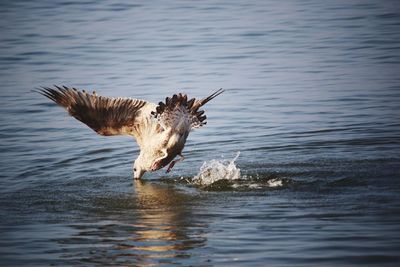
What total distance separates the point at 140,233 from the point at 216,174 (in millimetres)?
1949

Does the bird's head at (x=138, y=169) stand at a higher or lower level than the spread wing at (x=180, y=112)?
lower

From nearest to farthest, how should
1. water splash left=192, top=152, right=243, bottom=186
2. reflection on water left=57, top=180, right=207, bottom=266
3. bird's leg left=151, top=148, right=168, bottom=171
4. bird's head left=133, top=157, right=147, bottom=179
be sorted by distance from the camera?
reflection on water left=57, top=180, right=207, bottom=266
water splash left=192, top=152, right=243, bottom=186
bird's leg left=151, top=148, right=168, bottom=171
bird's head left=133, top=157, right=147, bottom=179

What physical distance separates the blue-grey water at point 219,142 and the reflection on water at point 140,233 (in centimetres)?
2

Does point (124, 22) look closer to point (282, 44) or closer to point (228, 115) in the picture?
point (282, 44)

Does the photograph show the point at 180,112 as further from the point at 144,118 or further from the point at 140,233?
the point at 140,233

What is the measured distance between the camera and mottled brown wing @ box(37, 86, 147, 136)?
8984 millimetres

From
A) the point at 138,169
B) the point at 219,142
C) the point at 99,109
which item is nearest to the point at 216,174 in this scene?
the point at 138,169

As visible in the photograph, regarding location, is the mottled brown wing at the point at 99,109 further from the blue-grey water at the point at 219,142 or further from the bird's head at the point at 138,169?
the blue-grey water at the point at 219,142

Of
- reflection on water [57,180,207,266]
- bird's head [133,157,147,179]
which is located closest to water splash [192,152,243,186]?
reflection on water [57,180,207,266]

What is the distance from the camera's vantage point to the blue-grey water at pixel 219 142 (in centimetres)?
693

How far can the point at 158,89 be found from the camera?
547 inches

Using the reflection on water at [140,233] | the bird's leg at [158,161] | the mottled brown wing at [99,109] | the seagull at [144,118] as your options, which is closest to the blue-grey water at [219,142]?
the reflection on water at [140,233]

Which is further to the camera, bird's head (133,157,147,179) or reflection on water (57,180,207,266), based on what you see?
bird's head (133,157,147,179)

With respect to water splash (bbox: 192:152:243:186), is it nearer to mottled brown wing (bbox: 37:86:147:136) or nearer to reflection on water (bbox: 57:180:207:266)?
reflection on water (bbox: 57:180:207:266)
